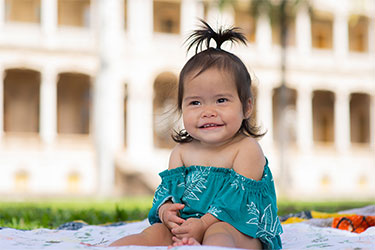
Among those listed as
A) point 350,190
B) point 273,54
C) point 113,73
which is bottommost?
point 350,190

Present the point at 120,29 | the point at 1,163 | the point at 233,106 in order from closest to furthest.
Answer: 1. the point at 233,106
2. the point at 1,163
3. the point at 120,29

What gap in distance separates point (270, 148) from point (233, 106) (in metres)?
25.6

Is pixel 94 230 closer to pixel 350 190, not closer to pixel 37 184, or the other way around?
pixel 37 184

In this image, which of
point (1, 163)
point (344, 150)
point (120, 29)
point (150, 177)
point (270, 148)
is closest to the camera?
point (150, 177)

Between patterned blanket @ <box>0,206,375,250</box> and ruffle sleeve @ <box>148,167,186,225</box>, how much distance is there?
0.39m

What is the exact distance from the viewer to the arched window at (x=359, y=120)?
3375cm

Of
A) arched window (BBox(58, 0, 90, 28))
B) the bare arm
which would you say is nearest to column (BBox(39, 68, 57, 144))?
arched window (BBox(58, 0, 90, 28))

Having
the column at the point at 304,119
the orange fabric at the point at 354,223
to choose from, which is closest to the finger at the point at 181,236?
the orange fabric at the point at 354,223

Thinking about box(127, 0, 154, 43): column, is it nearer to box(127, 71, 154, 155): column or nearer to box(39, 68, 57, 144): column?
box(127, 71, 154, 155): column

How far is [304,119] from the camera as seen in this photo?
2980 centimetres

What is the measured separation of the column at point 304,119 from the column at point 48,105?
12514mm

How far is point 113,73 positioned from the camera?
53.0 ft

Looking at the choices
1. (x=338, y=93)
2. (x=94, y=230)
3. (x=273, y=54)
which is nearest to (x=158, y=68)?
(x=273, y=54)

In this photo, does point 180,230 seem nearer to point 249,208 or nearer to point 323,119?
point 249,208
